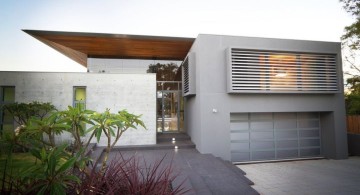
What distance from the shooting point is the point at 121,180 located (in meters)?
2.28

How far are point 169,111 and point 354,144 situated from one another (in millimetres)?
10630

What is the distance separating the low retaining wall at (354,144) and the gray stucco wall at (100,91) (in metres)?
10.8

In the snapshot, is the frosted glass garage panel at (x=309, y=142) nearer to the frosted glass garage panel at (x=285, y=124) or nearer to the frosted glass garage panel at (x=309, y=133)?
the frosted glass garage panel at (x=309, y=133)

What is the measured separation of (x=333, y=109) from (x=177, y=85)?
28.8ft

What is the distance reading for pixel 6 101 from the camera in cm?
942

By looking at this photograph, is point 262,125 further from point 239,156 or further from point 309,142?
point 309,142

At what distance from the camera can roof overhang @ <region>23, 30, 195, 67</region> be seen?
9.67m

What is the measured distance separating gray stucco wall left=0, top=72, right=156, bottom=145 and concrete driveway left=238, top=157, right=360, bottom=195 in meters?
5.38

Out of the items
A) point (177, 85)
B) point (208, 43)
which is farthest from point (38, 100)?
point (208, 43)

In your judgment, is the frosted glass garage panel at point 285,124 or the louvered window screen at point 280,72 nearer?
the louvered window screen at point 280,72

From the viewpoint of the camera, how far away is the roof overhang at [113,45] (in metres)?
9.67

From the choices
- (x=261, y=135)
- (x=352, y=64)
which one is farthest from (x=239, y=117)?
(x=352, y=64)

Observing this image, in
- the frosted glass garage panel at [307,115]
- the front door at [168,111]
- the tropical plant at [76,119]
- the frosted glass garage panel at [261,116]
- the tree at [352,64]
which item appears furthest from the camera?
the tree at [352,64]

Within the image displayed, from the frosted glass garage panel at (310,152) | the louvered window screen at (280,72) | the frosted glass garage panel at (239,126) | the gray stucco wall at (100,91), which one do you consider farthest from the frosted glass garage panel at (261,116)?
the gray stucco wall at (100,91)
